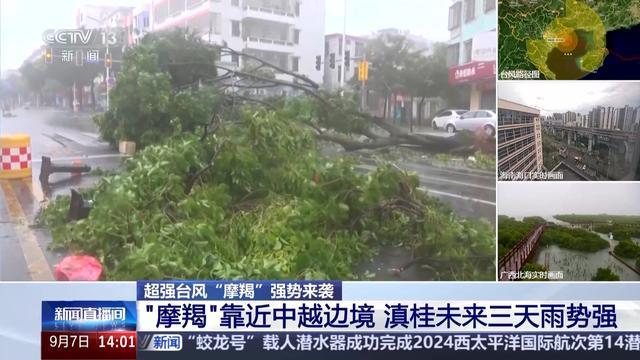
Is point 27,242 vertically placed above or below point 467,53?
below

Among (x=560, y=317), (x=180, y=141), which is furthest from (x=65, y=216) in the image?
(x=560, y=317)

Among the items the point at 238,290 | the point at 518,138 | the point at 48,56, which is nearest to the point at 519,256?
the point at 518,138

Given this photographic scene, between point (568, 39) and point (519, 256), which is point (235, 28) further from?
point (519, 256)

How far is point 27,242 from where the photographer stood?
2160mm

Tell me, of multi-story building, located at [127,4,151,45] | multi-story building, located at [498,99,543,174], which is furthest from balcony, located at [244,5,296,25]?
multi-story building, located at [498,99,543,174]

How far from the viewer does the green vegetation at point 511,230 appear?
7.07ft

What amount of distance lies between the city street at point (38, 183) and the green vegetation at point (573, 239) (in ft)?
5.58

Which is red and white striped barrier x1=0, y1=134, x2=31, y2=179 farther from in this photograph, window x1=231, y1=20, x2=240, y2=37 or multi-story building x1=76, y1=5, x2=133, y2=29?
window x1=231, y1=20, x2=240, y2=37

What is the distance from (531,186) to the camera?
2.16 metres

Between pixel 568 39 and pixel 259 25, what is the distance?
1.18 metres

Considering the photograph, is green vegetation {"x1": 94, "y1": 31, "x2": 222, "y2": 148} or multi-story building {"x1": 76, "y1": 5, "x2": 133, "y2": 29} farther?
green vegetation {"x1": 94, "y1": 31, "x2": 222, "y2": 148}

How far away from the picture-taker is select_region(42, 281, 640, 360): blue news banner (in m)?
2.15

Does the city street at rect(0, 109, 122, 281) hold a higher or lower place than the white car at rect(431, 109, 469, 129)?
lower
